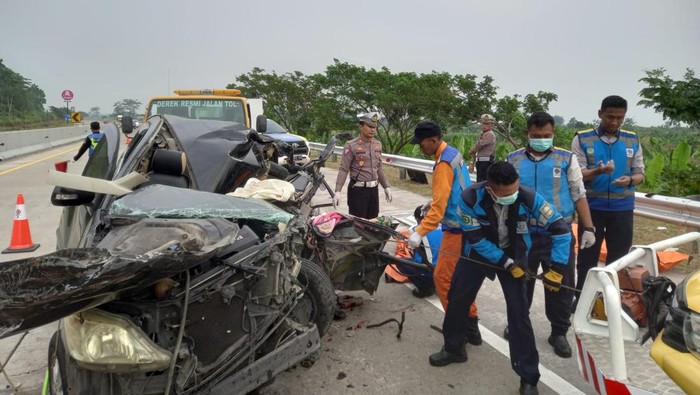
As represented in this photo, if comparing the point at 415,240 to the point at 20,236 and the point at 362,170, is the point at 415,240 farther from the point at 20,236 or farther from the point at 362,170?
the point at 20,236

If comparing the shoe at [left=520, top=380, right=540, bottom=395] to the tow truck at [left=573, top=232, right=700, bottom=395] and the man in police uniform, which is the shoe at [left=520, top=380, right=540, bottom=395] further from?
the man in police uniform

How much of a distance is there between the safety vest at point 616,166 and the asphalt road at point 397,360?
3.76 feet

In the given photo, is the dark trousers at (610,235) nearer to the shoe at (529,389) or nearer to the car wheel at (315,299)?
the shoe at (529,389)

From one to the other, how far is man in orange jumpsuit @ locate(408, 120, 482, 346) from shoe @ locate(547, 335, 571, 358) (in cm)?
55

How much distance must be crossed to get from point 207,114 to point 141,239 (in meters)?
6.99

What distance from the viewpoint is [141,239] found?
2084 millimetres

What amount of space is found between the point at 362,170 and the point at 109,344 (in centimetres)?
383

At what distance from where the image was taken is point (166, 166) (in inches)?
132

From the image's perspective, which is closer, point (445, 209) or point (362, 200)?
point (445, 209)

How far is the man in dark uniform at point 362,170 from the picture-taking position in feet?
17.7

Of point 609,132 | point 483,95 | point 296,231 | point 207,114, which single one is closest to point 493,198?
point 296,231

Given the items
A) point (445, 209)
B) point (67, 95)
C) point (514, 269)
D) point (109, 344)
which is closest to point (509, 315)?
point (514, 269)

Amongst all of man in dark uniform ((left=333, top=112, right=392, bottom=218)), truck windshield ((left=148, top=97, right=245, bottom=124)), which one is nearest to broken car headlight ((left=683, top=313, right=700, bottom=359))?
man in dark uniform ((left=333, top=112, right=392, bottom=218))

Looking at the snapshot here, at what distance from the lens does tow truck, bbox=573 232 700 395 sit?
177cm
